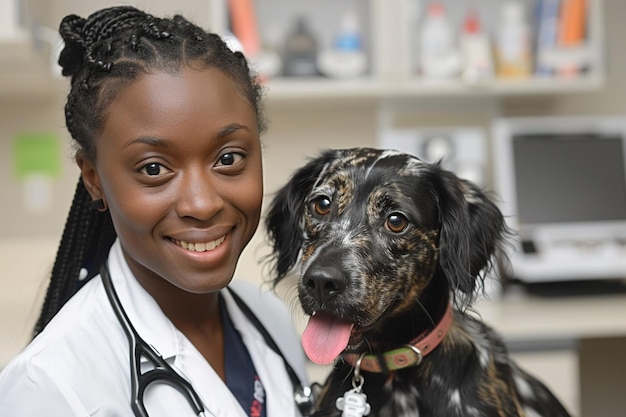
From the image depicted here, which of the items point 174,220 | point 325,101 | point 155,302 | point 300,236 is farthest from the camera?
point 325,101

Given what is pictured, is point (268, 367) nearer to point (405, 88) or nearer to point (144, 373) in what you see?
point (144, 373)

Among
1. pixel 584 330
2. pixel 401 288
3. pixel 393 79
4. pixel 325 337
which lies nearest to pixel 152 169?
pixel 325 337

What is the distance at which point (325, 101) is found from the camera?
2.72 m

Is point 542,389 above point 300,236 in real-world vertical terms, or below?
below

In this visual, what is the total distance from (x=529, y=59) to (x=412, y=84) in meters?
0.51

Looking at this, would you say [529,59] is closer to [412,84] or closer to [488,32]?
[488,32]

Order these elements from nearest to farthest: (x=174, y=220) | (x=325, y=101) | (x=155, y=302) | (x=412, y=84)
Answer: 1. (x=174, y=220)
2. (x=155, y=302)
3. (x=412, y=84)
4. (x=325, y=101)

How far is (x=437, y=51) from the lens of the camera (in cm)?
262

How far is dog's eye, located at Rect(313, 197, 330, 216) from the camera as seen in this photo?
1356 mm

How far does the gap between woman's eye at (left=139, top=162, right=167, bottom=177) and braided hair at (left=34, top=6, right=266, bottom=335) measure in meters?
0.10

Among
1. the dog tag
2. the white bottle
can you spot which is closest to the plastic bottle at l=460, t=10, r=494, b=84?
the white bottle

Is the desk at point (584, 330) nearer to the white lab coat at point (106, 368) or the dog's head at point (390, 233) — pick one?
the dog's head at point (390, 233)

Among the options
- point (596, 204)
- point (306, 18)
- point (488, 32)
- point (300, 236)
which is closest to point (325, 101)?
point (306, 18)

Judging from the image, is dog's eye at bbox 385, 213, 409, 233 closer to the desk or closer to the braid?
the braid
